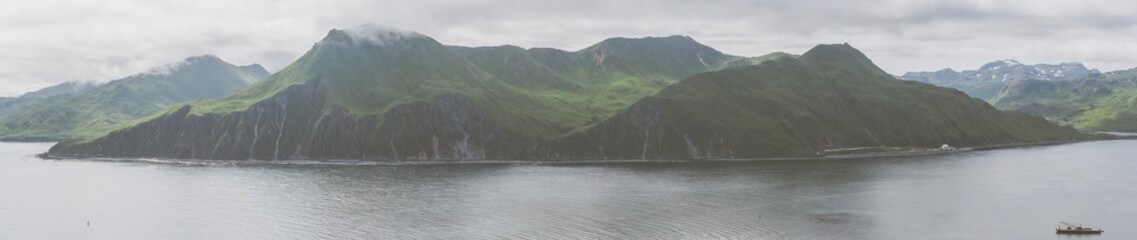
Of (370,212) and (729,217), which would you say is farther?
(370,212)

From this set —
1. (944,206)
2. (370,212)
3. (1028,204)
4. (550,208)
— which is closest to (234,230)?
(370,212)

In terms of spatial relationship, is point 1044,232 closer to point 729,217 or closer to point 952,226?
point 952,226

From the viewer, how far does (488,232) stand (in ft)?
494

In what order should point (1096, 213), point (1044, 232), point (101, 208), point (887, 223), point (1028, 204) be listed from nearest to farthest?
point (1044, 232) < point (887, 223) < point (1096, 213) < point (1028, 204) < point (101, 208)

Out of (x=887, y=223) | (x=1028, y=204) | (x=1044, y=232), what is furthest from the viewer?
(x=1028, y=204)

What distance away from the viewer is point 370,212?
180250 mm

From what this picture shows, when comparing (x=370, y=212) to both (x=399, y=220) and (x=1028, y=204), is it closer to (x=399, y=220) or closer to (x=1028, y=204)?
(x=399, y=220)

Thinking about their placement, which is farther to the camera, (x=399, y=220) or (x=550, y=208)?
(x=550, y=208)

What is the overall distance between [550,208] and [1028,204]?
103 m

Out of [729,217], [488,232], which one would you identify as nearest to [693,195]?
[729,217]

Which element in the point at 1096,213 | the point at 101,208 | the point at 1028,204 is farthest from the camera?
the point at 101,208

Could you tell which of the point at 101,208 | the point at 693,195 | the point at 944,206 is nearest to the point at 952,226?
the point at 944,206

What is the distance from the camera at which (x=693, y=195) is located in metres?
199

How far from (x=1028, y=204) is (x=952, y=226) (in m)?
39.0
